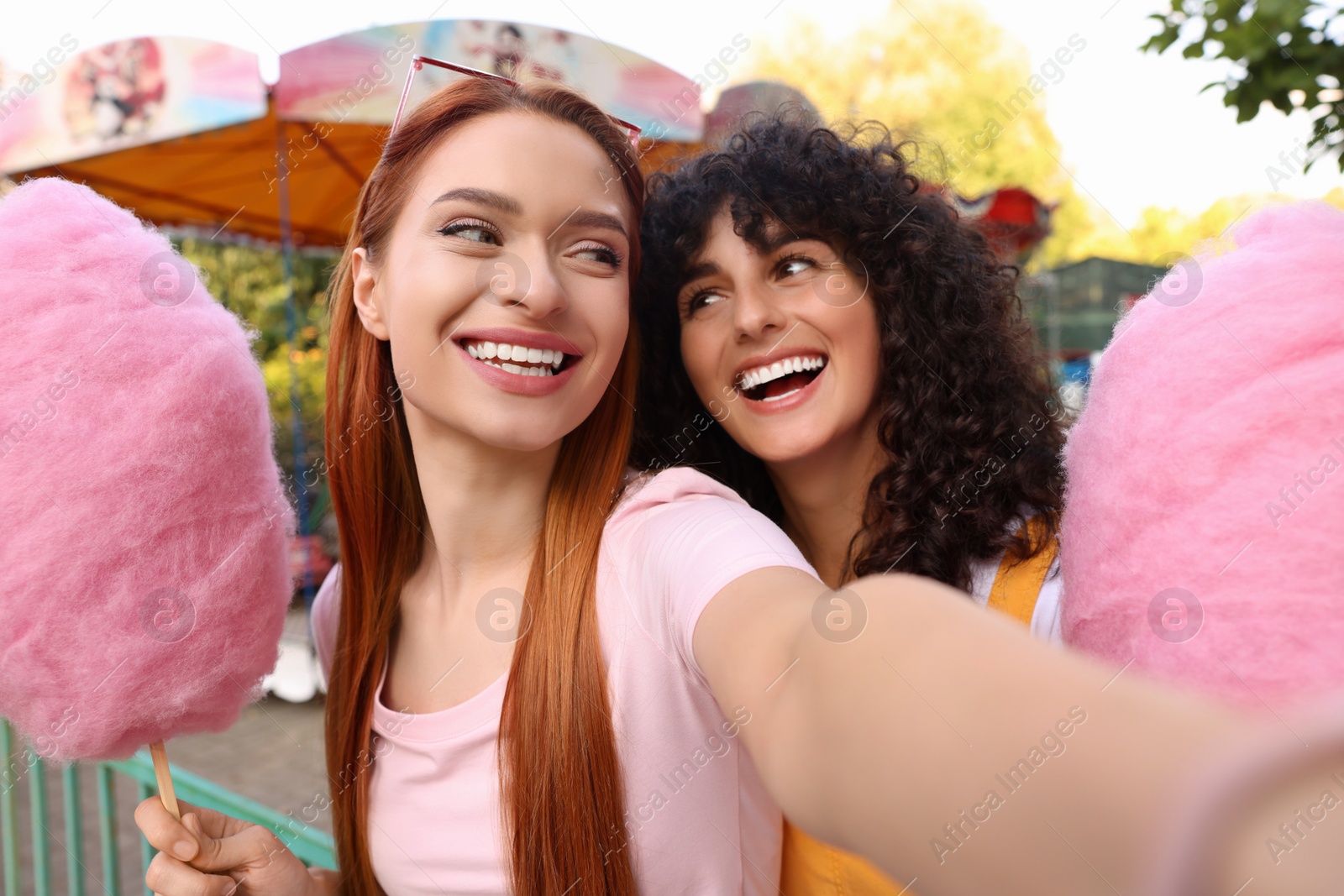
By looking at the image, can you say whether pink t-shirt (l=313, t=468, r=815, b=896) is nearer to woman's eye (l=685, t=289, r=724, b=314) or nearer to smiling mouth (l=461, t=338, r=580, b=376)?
smiling mouth (l=461, t=338, r=580, b=376)

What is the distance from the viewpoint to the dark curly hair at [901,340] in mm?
1677

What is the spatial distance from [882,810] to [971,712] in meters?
0.09

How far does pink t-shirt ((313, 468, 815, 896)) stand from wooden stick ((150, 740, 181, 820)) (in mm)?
349

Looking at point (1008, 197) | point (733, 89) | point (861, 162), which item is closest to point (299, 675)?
point (733, 89)

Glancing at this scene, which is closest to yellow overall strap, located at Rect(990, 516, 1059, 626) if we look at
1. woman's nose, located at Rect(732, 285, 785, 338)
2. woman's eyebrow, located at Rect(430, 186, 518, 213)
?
woman's nose, located at Rect(732, 285, 785, 338)

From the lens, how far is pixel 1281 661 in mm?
812

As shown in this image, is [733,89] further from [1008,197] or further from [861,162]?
[1008,197]

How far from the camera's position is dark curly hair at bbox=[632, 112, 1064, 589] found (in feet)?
5.50

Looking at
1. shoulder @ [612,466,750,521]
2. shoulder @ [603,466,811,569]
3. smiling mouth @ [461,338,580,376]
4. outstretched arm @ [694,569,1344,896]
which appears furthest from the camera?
smiling mouth @ [461,338,580,376]

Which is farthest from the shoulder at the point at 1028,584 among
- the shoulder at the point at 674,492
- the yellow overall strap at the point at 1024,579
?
the shoulder at the point at 674,492

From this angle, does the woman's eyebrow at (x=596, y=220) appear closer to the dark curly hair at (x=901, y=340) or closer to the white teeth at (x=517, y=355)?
the white teeth at (x=517, y=355)

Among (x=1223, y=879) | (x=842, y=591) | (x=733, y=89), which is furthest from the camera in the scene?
(x=733, y=89)

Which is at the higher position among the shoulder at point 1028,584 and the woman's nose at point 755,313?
the woman's nose at point 755,313

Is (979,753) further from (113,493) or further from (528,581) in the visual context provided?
(113,493)
